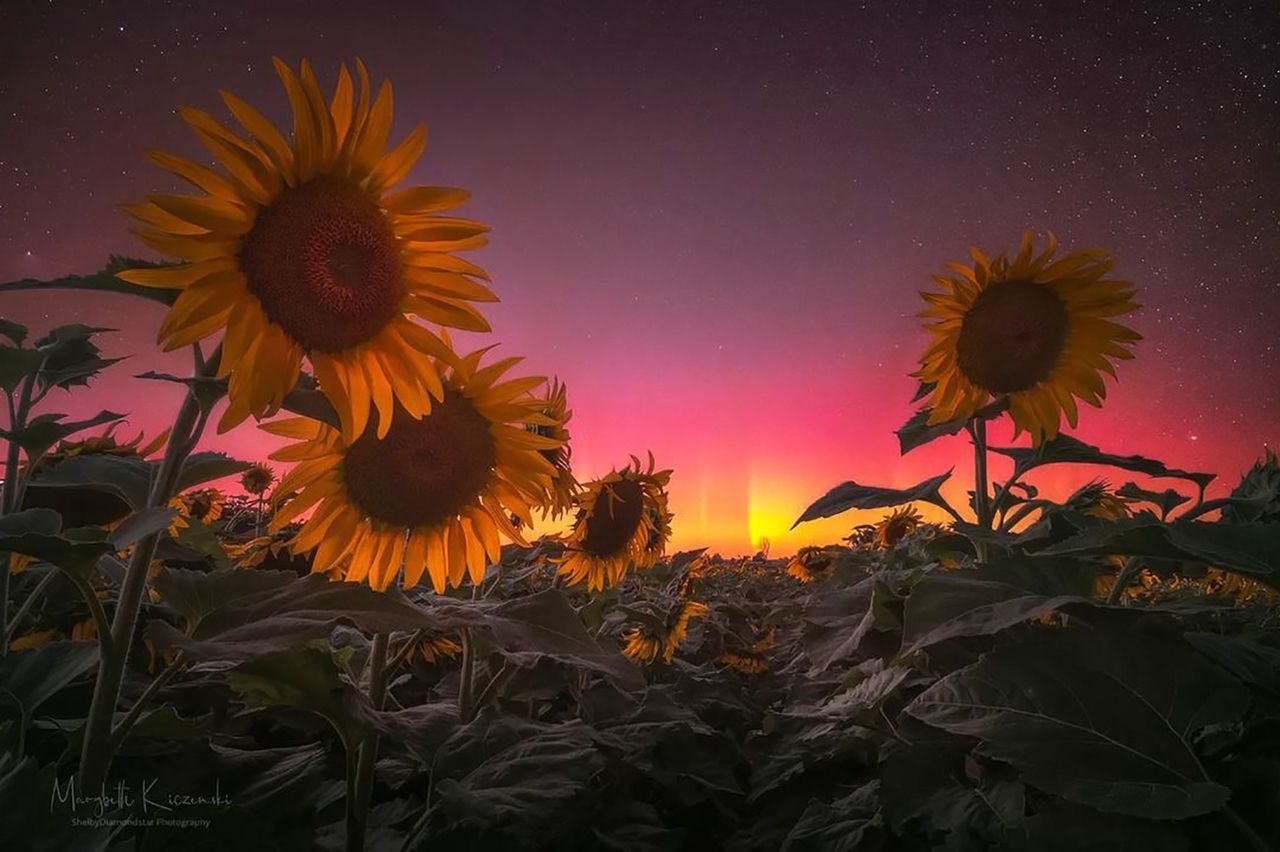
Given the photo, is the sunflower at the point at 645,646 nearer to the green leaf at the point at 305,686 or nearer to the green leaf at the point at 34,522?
the green leaf at the point at 305,686

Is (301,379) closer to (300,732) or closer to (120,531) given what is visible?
(120,531)

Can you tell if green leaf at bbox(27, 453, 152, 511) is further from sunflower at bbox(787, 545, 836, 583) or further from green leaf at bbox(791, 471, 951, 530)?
sunflower at bbox(787, 545, 836, 583)

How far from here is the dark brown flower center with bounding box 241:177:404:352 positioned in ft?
5.02

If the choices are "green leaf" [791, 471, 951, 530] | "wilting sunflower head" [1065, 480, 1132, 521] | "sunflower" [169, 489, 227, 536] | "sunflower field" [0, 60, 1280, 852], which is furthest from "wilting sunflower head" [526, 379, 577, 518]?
"sunflower" [169, 489, 227, 536]

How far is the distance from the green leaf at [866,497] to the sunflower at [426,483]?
104 cm

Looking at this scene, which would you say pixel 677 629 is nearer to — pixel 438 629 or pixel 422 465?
pixel 422 465

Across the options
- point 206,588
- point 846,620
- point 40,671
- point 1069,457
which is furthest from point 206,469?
point 1069,457

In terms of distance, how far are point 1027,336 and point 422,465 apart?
8.19 feet

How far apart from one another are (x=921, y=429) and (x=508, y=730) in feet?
6.68

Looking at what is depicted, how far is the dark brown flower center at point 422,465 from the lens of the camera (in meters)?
1.92

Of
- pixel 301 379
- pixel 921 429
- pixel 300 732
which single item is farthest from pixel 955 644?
pixel 300 732

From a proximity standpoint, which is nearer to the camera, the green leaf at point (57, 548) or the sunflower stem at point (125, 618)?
the green leaf at point (57, 548)

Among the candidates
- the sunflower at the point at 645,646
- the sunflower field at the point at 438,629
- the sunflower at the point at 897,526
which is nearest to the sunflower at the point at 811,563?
the sunflower at the point at 897,526

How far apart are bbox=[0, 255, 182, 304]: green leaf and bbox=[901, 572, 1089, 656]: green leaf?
5.25 ft
